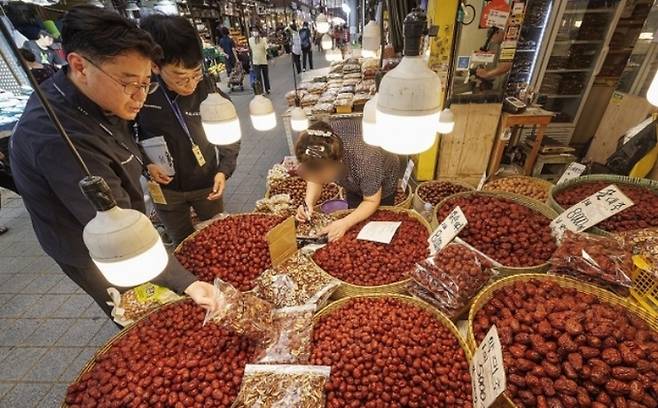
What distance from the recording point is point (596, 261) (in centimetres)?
148

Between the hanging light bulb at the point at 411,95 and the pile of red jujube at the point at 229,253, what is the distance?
4.13ft

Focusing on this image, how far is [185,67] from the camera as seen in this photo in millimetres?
1784

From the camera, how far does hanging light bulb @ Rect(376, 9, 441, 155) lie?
1.00m

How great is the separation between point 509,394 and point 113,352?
1767mm

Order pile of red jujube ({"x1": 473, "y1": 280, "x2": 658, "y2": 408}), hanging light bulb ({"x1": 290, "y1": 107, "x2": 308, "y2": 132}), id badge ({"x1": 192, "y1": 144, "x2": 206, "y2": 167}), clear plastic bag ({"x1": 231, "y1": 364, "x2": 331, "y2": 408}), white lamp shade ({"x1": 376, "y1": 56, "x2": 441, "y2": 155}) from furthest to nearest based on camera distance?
hanging light bulb ({"x1": 290, "y1": 107, "x2": 308, "y2": 132}) < id badge ({"x1": 192, "y1": 144, "x2": 206, "y2": 167}) < clear plastic bag ({"x1": 231, "y1": 364, "x2": 331, "y2": 408}) < pile of red jujube ({"x1": 473, "y1": 280, "x2": 658, "y2": 408}) < white lamp shade ({"x1": 376, "y1": 56, "x2": 441, "y2": 155})

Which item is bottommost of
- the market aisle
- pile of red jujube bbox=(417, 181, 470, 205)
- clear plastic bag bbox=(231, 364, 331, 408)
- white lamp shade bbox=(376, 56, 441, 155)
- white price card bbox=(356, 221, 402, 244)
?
the market aisle

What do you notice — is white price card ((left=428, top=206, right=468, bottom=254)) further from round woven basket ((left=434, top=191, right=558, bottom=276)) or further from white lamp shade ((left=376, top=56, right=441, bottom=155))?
white lamp shade ((left=376, top=56, right=441, bottom=155))

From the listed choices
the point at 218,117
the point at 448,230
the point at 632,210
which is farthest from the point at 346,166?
the point at 632,210

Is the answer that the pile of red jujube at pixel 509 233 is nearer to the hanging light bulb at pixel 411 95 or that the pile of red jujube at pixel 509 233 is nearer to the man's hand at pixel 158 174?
the hanging light bulb at pixel 411 95

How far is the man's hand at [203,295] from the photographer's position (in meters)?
1.48

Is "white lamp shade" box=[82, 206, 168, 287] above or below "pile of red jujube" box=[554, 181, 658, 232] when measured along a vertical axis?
above

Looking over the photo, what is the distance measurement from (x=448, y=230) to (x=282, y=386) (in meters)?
1.22

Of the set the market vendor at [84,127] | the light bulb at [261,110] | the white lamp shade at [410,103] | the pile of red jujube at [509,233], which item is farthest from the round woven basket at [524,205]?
the market vendor at [84,127]

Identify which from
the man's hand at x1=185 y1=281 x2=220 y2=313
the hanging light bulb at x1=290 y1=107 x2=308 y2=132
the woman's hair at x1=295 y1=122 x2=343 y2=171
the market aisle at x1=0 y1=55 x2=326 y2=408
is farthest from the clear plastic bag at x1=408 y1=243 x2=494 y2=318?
the market aisle at x1=0 y1=55 x2=326 y2=408
